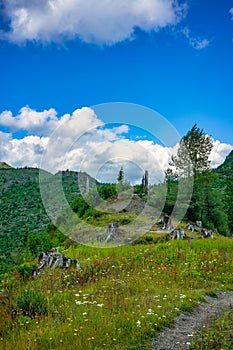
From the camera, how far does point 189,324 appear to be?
25.3 feet

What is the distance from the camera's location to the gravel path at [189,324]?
6457mm

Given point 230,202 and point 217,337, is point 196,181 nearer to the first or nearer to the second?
point 230,202

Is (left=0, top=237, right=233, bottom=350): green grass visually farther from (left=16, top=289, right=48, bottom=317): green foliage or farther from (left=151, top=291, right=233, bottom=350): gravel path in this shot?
(left=151, top=291, right=233, bottom=350): gravel path

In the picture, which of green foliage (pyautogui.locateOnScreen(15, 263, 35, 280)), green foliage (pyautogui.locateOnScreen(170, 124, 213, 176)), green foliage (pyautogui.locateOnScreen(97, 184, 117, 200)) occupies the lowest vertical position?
green foliage (pyautogui.locateOnScreen(15, 263, 35, 280))

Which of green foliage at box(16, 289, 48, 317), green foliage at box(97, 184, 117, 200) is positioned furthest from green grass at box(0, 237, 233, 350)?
green foliage at box(97, 184, 117, 200)

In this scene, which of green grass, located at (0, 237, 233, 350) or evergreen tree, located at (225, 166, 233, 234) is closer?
green grass, located at (0, 237, 233, 350)

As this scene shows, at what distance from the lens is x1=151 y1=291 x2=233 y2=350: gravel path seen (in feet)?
21.2

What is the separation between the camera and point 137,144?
17.1 metres

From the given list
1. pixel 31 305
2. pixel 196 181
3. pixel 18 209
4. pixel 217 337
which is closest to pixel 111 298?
pixel 31 305

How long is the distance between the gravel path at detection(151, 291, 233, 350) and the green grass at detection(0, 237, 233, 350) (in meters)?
0.19

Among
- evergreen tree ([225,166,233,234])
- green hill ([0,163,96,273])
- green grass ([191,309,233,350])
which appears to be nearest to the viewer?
green grass ([191,309,233,350])

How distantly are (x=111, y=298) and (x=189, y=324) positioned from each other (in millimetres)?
2339

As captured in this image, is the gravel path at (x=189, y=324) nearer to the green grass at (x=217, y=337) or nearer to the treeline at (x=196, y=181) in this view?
the green grass at (x=217, y=337)

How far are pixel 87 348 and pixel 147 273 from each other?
733 cm
